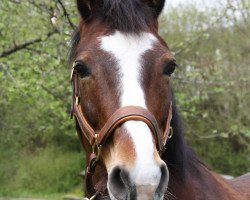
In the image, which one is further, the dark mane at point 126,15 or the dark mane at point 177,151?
the dark mane at point 177,151

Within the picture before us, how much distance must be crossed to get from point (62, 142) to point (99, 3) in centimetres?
1892

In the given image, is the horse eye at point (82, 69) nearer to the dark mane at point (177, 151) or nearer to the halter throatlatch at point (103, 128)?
the halter throatlatch at point (103, 128)

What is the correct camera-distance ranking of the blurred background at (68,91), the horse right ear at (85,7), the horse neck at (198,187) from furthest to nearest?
the blurred background at (68,91) → the horse right ear at (85,7) → the horse neck at (198,187)

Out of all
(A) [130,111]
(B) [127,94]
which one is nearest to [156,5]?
(B) [127,94]

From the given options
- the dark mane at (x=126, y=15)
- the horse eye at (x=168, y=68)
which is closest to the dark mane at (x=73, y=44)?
the dark mane at (x=126, y=15)

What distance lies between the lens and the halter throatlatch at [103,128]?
2312 mm

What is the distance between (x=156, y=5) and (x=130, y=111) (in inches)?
36.9

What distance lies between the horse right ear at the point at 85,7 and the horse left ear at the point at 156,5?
1.17ft

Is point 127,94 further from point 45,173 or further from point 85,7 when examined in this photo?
point 45,173

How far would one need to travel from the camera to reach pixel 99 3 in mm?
2859

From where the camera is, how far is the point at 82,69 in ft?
8.66

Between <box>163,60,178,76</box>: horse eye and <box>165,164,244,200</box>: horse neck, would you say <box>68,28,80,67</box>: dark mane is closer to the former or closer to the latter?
<box>163,60,178,76</box>: horse eye

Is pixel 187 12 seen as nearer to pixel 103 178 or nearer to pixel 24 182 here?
pixel 24 182

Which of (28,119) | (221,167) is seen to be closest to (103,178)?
(28,119)
